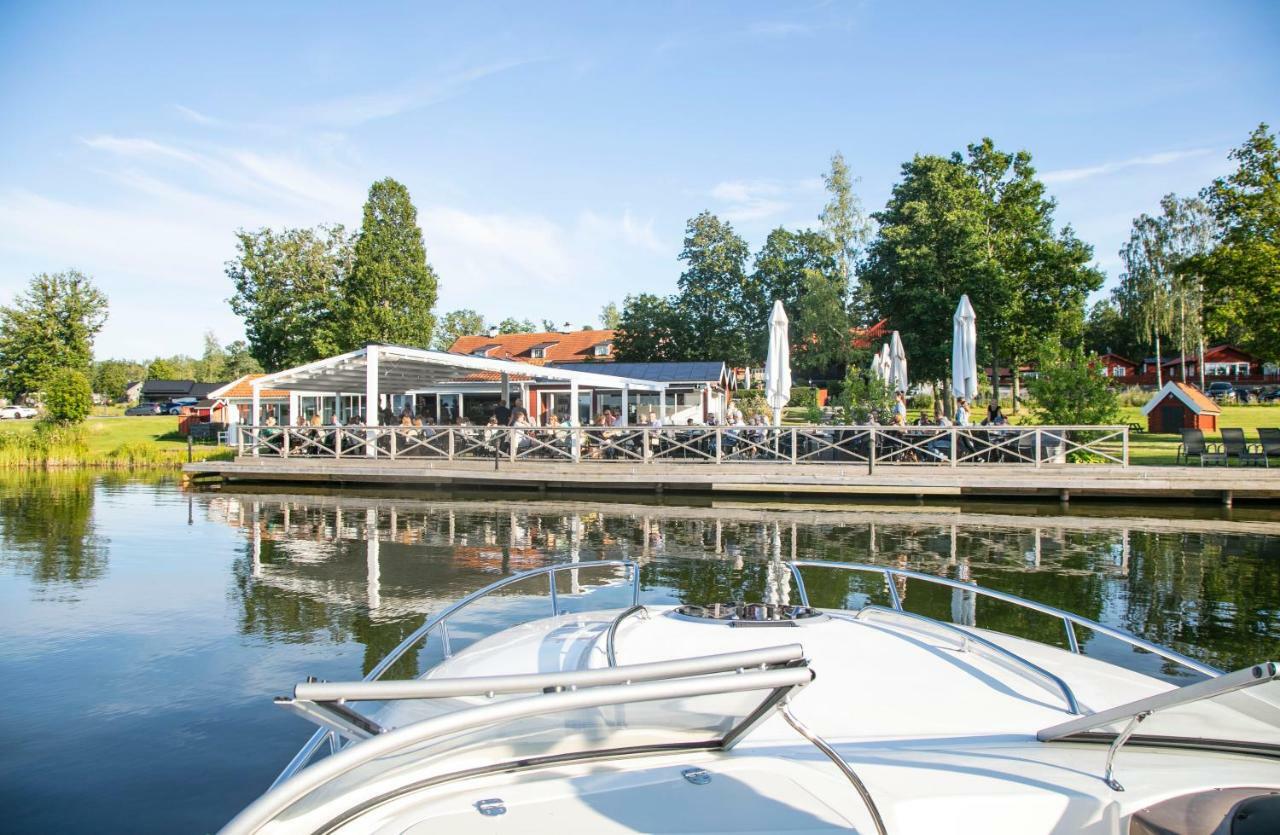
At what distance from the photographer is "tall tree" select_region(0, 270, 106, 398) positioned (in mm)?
36500

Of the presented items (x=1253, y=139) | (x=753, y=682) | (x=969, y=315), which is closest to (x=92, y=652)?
(x=753, y=682)

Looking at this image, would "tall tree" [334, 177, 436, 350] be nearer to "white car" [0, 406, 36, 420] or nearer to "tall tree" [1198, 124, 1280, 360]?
"tall tree" [1198, 124, 1280, 360]

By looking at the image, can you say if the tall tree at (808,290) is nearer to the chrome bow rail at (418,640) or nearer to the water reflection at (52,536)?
the water reflection at (52,536)

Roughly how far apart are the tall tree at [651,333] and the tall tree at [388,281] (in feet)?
37.5

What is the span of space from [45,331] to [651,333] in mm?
29564

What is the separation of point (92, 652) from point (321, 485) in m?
14.3

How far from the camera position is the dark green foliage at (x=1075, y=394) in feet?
61.2

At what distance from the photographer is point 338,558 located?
35.2ft

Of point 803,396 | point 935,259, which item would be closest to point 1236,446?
point 935,259

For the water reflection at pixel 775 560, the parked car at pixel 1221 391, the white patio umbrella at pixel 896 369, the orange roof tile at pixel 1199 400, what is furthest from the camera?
the parked car at pixel 1221 391

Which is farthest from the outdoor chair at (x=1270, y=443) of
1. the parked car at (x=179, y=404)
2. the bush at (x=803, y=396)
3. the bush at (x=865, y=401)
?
the parked car at (x=179, y=404)

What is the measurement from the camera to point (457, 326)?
97938mm

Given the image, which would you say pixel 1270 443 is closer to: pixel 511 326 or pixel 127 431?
pixel 127 431

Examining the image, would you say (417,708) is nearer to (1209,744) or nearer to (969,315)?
(1209,744)
